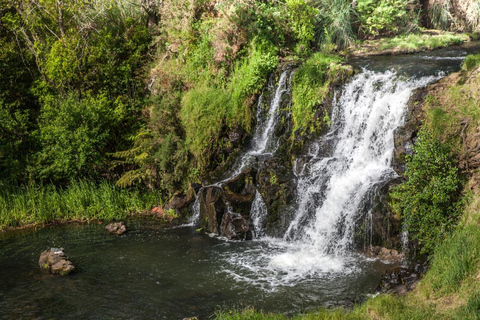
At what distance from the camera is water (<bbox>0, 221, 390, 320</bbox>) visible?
24.5 feet

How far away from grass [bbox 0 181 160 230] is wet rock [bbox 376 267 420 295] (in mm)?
8078

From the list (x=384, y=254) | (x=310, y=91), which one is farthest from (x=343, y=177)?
(x=310, y=91)

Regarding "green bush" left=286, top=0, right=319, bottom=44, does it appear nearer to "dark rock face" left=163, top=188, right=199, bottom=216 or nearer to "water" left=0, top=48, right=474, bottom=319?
"water" left=0, top=48, right=474, bottom=319

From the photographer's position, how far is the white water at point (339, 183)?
29.5 ft

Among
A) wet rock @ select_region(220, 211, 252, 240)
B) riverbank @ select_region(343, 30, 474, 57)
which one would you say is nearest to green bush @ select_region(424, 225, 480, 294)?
wet rock @ select_region(220, 211, 252, 240)

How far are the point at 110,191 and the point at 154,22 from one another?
294 inches

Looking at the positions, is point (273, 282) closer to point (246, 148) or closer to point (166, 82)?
point (246, 148)

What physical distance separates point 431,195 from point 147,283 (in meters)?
6.00

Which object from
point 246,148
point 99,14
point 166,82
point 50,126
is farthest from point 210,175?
point 99,14

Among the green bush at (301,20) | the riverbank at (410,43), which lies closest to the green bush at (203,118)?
the green bush at (301,20)

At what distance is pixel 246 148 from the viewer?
13.1 m

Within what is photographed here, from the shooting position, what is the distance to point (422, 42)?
48.2 feet

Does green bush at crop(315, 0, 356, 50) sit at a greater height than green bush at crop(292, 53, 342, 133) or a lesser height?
greater

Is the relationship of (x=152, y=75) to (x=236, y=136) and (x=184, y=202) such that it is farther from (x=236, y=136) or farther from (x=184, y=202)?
(x=184, y=202)
